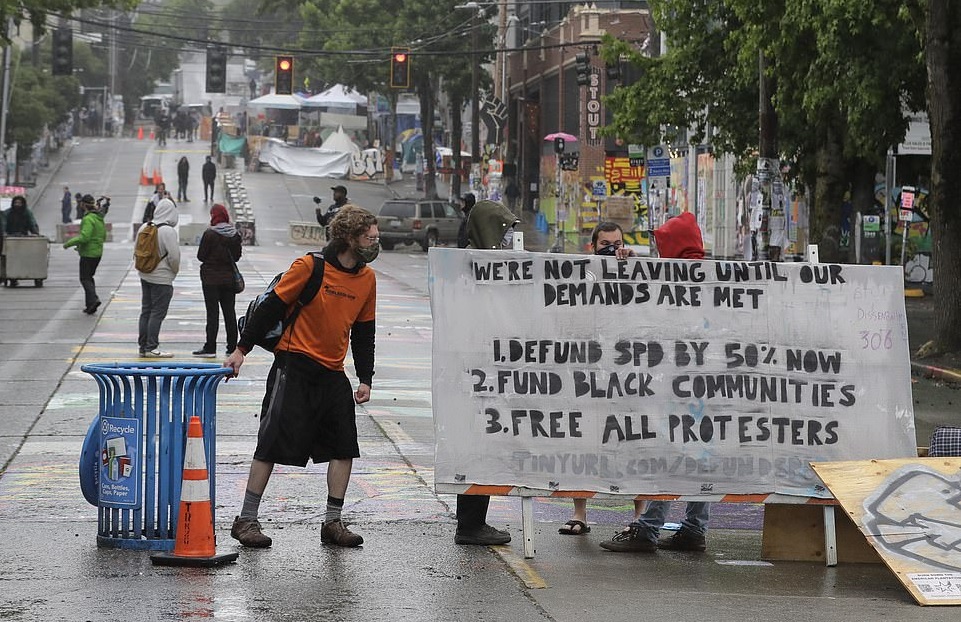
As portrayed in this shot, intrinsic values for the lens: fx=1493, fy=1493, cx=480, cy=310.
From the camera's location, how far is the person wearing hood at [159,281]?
16.6m

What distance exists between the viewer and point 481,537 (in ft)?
25.4

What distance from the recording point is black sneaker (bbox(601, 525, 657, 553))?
7.86 metres

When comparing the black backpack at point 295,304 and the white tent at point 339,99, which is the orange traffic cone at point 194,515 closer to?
the black backpack at point 295,304

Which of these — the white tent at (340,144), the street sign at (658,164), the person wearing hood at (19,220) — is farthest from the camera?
the white tent at (340,144)

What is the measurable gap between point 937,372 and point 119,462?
45.1ft

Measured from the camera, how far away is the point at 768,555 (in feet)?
25.9

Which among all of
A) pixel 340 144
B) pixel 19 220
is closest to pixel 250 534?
pixel 19 220

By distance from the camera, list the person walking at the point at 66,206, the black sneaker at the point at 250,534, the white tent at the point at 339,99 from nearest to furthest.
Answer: the black sneaker at the point at 250,534 → the person walking at the point at 66,206 → the white tent at the point at 339,99

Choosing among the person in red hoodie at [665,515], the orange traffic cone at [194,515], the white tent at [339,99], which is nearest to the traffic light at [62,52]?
the white tent at [339,99]

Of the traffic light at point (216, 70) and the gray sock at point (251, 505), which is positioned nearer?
the gray sock at point (251, 505)

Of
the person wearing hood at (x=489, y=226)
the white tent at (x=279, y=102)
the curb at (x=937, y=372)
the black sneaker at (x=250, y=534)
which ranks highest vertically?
the white tent at (x=279, y=102)

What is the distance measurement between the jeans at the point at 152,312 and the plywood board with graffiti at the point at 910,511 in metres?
10.6

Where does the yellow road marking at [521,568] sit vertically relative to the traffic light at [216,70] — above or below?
below

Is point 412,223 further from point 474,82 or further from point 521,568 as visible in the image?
point 521,568
